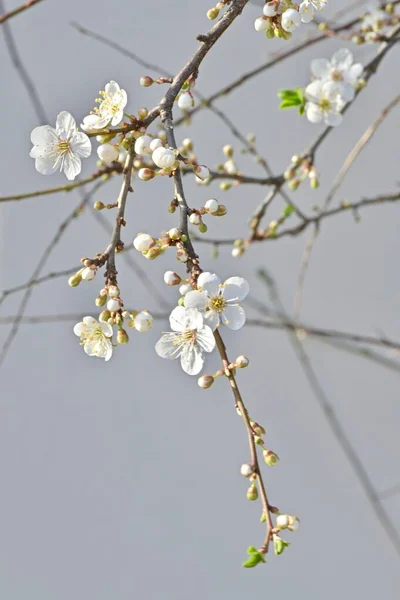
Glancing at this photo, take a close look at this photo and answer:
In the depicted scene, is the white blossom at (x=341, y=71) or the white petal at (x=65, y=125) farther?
the white blossom at (x=341, y=71)

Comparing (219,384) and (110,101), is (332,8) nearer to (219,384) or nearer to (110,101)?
(219,384)

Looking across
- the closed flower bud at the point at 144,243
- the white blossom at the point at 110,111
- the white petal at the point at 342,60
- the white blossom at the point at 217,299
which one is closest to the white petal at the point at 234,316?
the white blossom at the point at 217,299

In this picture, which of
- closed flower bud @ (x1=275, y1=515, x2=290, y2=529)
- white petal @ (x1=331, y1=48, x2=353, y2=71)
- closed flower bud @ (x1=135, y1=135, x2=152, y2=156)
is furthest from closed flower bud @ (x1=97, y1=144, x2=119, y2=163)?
white petal @ (x1=331, y1=48, x2=353, y2=71)

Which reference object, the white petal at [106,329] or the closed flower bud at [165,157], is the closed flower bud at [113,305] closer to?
the white petal at [106,329]

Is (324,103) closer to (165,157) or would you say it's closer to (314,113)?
(314,113)

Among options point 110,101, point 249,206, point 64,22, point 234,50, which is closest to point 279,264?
point 249,206

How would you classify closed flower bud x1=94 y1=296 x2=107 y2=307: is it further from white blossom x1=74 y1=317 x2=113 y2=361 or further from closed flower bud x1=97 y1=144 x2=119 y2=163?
closed flower bud x1=97 y1=144 x2=119 y2=163
